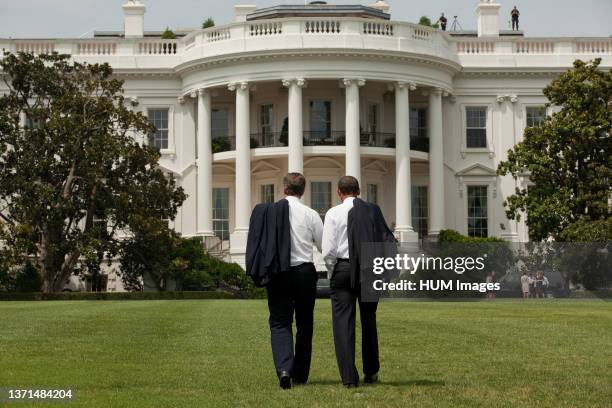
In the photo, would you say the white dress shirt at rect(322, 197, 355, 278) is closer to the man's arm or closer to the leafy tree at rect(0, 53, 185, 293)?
the man's arm

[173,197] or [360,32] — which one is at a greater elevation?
[360,32]

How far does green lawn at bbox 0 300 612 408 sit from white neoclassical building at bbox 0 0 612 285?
97.1 feet

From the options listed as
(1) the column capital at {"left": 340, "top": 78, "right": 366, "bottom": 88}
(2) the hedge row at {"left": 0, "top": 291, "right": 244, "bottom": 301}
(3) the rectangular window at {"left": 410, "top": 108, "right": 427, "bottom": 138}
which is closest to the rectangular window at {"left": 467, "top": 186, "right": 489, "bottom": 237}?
Result: (3) the rectangular window at {"left": 410, "top": 108, "right": 427, "bottom": 138}

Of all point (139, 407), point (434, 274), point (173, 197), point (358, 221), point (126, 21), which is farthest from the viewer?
point (126, 21)

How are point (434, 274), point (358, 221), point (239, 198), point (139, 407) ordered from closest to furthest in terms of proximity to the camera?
point (139, 407)
point (358, 221)
point (434, 274)
point (239, 198)

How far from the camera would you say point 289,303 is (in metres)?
12.7

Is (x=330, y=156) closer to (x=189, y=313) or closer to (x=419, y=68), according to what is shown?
(x=419, y=68)

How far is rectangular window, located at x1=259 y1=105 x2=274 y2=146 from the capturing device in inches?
2168

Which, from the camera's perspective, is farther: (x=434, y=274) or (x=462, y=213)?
(x=462, y=213)

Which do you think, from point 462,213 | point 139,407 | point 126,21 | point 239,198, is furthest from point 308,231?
point 126,21

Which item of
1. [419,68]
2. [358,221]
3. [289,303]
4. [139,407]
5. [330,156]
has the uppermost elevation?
[419,68]

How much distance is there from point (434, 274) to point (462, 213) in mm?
33580

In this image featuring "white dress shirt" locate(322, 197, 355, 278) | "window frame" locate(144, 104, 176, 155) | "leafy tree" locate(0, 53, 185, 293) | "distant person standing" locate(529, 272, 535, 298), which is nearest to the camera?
"white dress shirt" locate(322, 197, 355, 278)

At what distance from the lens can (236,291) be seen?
4712cm
